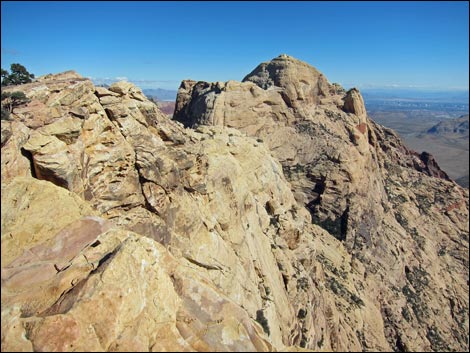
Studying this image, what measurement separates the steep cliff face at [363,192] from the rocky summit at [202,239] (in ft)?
1.47

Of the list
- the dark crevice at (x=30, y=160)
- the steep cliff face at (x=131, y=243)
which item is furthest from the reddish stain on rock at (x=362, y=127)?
the dark crevice at (x=30, y=160)

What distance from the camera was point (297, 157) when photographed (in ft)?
266

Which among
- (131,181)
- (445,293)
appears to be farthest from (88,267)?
(445,293)

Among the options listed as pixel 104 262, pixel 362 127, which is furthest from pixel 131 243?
pixel 362 127

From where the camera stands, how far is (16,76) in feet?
101

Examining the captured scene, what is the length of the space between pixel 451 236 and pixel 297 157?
45747 millimetres

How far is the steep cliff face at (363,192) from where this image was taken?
6341 cm

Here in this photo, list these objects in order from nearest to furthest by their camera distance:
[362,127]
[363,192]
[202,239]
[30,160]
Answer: [30,160] < [202,239] < [363,192] < [362,127]

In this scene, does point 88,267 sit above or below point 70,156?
below

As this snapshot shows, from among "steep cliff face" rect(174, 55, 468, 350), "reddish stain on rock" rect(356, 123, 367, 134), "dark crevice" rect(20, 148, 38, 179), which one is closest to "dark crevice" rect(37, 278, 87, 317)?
"dark crevice" rect(20, 148, 38, 179)

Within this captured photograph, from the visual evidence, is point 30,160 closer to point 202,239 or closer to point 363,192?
point 202,239

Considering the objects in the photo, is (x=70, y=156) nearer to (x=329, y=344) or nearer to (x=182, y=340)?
(x=182, y=340)

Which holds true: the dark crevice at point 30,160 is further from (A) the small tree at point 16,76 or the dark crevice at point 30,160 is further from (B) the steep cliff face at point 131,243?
(A) the small tree at point 16,76

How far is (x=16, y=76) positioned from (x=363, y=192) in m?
68.7
